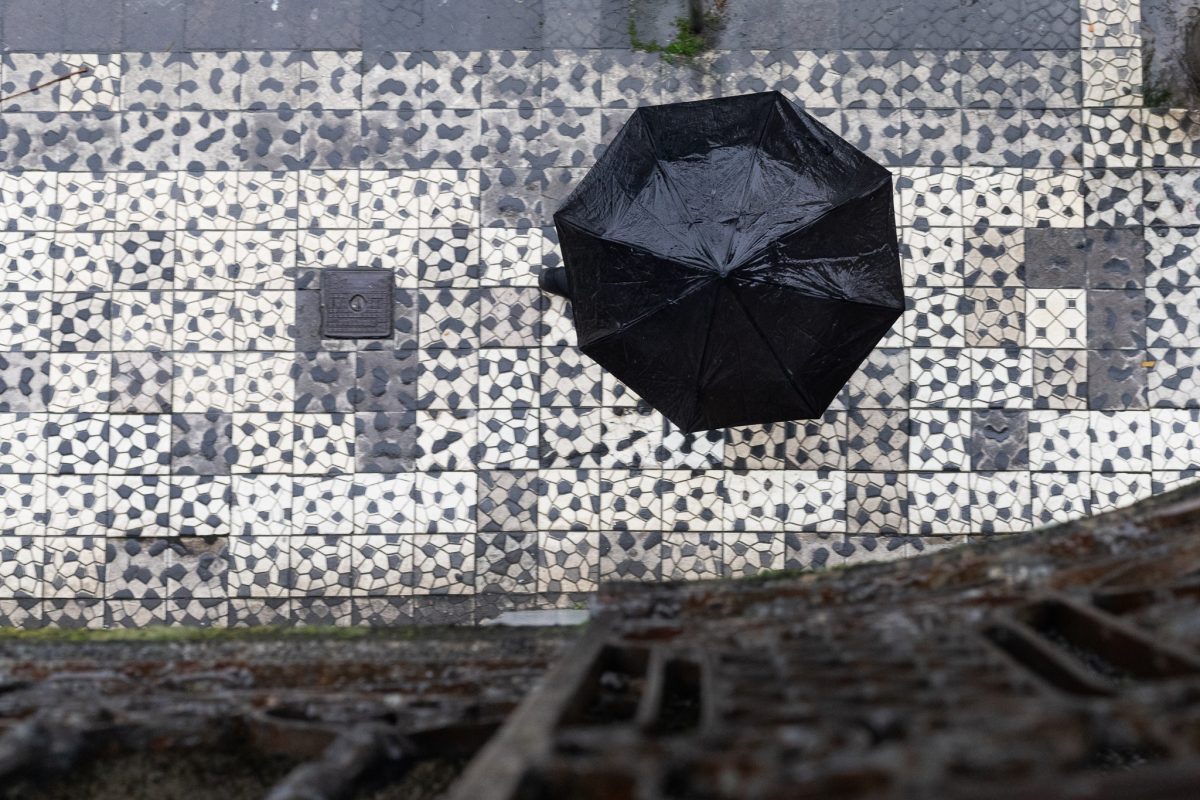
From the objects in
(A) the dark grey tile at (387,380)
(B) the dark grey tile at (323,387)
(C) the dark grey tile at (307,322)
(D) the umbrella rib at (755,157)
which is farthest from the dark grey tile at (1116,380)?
(C) the dark grey tile at (307,322)

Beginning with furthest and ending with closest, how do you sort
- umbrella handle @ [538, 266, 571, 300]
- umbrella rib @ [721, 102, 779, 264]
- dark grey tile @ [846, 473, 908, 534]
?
dark grey tile @ [846, 473, 908, 534] → umbrella handle @ [538, 266, 571, 300] → umbrella rib @ [721, 102, 779, 264]

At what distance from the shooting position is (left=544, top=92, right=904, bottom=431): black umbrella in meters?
2.71

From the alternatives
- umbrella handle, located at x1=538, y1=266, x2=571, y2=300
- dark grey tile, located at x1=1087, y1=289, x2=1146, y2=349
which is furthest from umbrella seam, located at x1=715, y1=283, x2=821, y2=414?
dark grey tile, located at x1=1087, y1=289, x2=1146, y2=349

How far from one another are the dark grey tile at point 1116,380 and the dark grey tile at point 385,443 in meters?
2.72

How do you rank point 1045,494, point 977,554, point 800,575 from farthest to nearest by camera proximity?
point 1045,494
point 800,575
point 977,554

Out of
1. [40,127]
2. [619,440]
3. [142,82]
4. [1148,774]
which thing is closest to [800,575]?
[1148,774]

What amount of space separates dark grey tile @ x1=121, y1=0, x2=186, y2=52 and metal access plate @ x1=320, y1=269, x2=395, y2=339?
115cm

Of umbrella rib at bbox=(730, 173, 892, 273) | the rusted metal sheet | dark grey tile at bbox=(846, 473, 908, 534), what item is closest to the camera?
the rusted metal sheet

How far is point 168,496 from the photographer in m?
3.66

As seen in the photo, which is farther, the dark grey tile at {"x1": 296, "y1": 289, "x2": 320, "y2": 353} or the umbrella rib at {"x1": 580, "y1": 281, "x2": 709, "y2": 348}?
the dark grey tile at {"x1": 296, "y1": 289, "x2": 320, "y2": 353}

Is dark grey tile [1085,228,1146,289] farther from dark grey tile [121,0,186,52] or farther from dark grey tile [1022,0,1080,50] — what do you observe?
dark grey tile [121,0,186,52]

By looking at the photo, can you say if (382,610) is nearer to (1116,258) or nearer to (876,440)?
(876,440)

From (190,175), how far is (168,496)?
1294 mm

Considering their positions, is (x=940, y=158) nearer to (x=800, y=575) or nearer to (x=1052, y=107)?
(x=1052, y=107)
